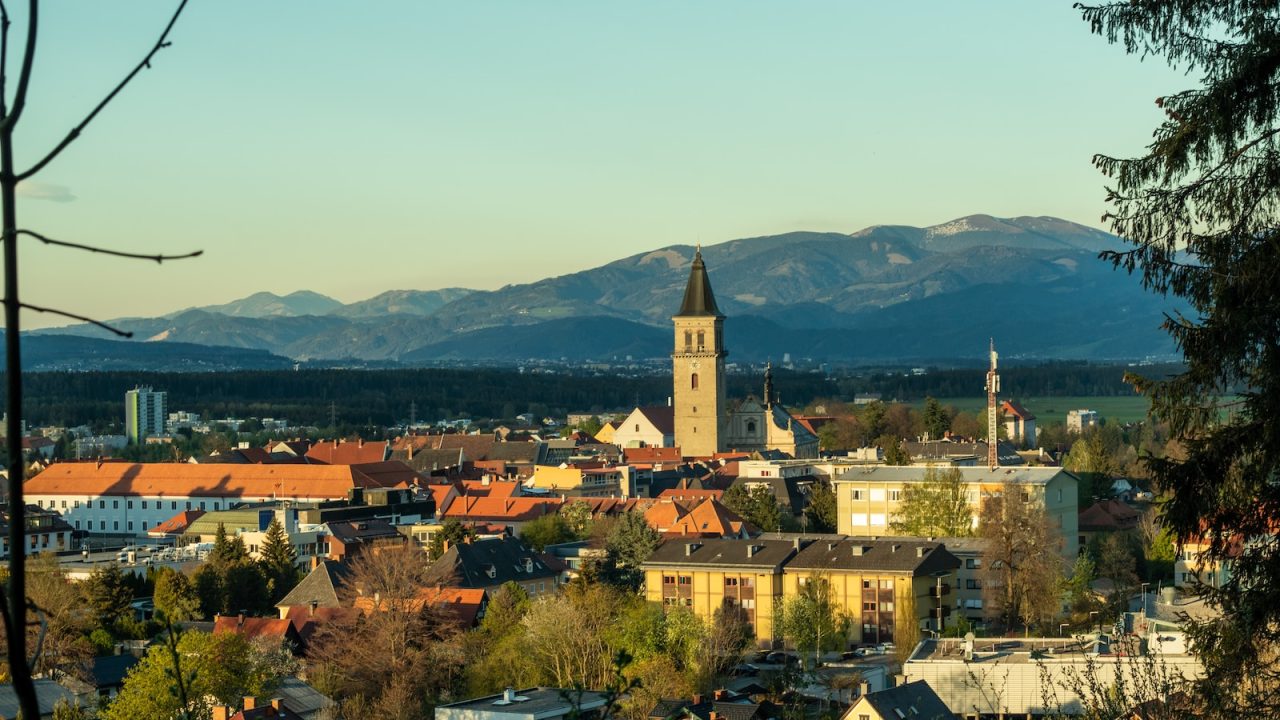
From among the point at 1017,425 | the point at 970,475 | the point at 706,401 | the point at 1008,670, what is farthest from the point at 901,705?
the point at 1017,425

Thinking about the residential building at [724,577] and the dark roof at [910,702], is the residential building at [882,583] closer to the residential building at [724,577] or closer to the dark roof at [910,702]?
the residential building at [724,577]

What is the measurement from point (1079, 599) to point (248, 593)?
2183cm

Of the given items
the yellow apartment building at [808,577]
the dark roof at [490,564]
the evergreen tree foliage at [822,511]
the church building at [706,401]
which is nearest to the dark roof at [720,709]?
the yellow apartment building at [808,577]

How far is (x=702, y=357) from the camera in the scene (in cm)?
9931

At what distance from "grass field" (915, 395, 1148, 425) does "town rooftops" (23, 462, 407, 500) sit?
7324cm

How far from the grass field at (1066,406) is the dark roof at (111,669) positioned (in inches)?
4279

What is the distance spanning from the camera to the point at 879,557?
156 ft

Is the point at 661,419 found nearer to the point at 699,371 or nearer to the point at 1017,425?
the point at 699,371

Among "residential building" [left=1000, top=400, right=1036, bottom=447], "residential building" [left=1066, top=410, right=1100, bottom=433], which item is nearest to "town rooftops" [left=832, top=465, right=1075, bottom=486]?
"residential building" [left=1000, top=400, right=1036, bottom=447]

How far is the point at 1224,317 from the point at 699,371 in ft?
299

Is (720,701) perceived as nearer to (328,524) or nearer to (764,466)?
(328,524)

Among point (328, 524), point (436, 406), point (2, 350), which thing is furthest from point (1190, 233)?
point (436, 406)

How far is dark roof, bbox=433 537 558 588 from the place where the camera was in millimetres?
49438

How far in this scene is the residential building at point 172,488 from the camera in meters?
79.1
